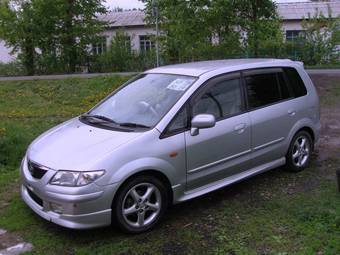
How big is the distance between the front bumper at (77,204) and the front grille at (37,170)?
0.23 ft

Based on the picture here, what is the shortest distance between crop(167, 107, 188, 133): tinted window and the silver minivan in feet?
0.03

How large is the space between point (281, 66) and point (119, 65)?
19843 mm

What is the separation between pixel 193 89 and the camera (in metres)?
5.16

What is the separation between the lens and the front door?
5.05 m

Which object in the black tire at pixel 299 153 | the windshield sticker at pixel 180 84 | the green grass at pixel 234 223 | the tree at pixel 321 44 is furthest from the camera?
the tree at pixel 321 44

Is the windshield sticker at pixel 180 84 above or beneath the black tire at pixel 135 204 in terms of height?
above

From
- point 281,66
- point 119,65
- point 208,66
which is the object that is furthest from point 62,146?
point 119,65

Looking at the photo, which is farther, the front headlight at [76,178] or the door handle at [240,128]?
the door handle at [240,128]

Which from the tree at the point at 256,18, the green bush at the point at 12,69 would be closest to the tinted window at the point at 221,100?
the tree at the point at 256,18

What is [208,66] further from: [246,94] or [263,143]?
[263,143]

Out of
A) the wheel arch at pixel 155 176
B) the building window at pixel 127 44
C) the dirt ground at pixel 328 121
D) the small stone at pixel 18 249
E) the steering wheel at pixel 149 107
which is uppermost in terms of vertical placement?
the building window at pixel 127 44

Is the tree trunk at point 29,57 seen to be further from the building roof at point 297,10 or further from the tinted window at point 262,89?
the tinted window at point 262,89

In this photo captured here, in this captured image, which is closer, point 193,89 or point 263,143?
point 193,89

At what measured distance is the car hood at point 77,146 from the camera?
4.46 m
